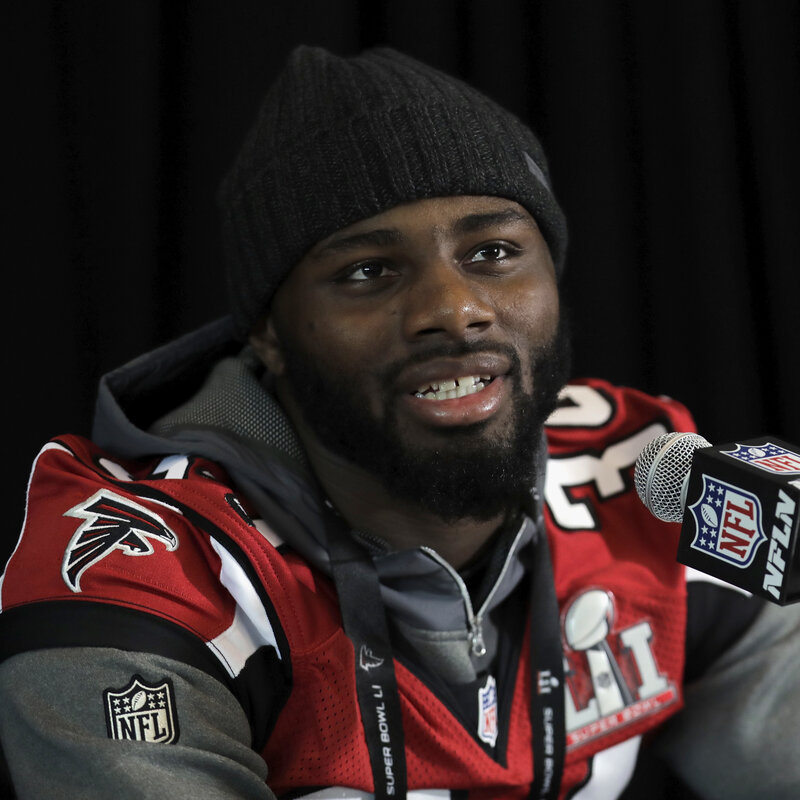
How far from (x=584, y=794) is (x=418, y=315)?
63cm

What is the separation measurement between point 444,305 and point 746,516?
0.45 m

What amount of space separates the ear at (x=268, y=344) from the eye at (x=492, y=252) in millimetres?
259

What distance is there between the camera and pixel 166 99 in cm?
162

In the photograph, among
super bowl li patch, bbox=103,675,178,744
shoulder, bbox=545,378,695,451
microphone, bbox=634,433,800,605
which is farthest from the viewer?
shoulder, bbox=545,378,695,451

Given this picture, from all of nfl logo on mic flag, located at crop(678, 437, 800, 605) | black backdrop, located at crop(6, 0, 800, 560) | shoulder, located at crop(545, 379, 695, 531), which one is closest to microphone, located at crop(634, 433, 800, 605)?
nfl logo on mic flag, located at crop(678, 437, 800, 605)

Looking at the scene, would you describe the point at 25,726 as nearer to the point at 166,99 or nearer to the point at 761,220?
the point at 166,99

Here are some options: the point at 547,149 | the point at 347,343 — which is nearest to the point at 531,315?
the point at 347,343

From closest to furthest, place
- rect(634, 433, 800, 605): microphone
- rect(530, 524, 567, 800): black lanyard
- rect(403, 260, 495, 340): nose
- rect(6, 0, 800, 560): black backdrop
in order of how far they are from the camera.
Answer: rect(634, 433, 800, 605): microphone → rect(403, 260, 495, 340): nose → rect(530, 524, 567, 800): black lanyard → rect(6, 0, 800, 560): black backdrop

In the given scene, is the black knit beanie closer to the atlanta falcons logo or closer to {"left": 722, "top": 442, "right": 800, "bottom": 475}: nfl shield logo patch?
the atlanta falcons logo

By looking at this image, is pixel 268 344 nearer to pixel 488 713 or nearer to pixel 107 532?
pixel 107 532

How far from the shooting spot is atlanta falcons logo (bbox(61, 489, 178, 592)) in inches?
37.2

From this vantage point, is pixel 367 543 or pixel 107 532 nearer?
pixel 107 532

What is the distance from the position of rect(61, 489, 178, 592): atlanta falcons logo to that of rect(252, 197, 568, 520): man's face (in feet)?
0.73

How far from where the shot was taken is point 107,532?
3.20ft
